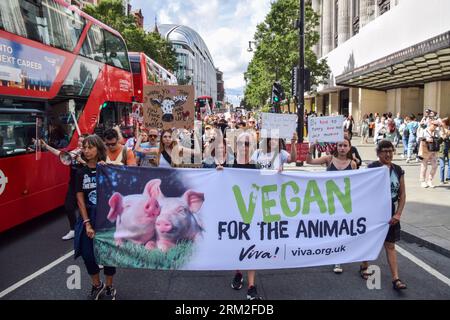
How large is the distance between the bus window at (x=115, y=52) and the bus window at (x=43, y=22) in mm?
1459

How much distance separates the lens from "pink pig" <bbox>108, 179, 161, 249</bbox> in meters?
4.19

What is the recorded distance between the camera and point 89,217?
13.7ft

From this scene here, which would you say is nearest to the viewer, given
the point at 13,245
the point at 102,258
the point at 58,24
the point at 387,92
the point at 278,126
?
the point at 102,258

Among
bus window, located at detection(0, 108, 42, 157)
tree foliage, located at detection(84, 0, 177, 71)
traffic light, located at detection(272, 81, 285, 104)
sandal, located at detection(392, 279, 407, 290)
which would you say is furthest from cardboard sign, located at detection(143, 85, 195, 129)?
tree foliage, located at detection(84, 0, 177, 71)

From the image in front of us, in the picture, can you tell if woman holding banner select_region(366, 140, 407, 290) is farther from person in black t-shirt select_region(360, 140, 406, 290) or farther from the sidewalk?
the sidewalk

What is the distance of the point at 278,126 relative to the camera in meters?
5.44

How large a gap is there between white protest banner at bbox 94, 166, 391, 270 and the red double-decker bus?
Answer: 108 inches

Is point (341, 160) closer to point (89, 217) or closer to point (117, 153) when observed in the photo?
point (117, 153)

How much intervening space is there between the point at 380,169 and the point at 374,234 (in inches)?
28.0

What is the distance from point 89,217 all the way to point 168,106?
3.73 m

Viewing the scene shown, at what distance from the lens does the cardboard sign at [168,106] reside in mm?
7504

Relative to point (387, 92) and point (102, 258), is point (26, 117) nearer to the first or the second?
point (102, 258)

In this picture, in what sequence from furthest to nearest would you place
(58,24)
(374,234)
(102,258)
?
(58,24) < (374,234) < (102,258)
